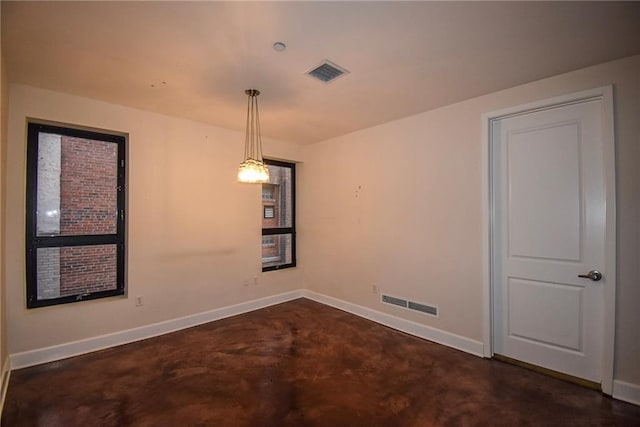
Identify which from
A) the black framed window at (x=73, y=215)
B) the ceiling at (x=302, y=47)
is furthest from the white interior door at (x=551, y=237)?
the black framed window at (x=73, y=215)

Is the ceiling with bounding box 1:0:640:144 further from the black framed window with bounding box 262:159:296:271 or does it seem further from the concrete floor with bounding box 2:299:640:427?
the concrete floor with bounding box 2:299:640:427

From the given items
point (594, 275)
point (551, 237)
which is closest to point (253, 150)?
point (551, 237)

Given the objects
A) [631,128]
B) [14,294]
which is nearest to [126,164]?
[14,294]

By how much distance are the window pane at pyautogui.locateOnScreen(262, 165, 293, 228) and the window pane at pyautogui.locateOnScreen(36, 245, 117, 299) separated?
87.3 inches

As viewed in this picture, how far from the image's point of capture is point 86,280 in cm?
322

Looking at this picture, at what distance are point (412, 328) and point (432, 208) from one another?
153 centimetres

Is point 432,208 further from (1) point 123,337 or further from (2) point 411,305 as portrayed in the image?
(1) point 123,337

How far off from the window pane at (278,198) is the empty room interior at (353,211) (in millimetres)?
705

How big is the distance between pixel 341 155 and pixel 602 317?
3.50 metres

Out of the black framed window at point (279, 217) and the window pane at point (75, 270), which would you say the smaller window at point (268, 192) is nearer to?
the black framed window at point (279, 217)

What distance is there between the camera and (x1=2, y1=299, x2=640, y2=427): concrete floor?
2.15 m

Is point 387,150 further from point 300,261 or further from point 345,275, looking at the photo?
point 300,261

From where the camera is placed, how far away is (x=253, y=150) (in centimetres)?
458

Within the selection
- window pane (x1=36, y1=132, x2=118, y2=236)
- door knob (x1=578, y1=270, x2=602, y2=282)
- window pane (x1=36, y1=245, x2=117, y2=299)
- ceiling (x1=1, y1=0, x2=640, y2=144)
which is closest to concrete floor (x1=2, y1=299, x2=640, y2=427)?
window pane (x1=36, y1=245, x2=117, y2=299)
